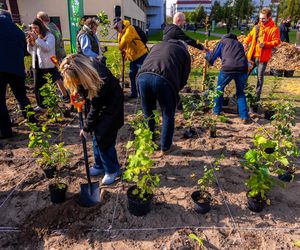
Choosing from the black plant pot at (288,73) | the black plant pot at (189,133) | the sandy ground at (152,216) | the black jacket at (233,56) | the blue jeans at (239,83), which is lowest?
the sandy ground at (152,216)

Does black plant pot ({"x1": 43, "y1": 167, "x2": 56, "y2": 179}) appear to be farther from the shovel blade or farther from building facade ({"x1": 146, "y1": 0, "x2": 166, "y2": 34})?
building facade ({"x1": 146, "y1": 0, "x2": 166, "y2": 34})

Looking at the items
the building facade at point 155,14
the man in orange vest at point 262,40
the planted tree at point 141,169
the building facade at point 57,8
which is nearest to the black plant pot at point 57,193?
the planted tree at point 141,169

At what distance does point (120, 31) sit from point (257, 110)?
338 centimetres

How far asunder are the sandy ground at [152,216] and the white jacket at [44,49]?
1973 millimetres

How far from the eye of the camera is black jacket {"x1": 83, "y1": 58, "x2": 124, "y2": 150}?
2.57 m

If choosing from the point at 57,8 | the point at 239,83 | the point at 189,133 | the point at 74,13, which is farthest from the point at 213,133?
the point at 57,8

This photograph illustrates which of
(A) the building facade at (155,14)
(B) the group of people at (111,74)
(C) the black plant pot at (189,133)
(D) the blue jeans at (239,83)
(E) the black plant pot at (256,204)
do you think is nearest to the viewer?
(B) the group of people at (111,74)

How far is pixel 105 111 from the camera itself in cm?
270

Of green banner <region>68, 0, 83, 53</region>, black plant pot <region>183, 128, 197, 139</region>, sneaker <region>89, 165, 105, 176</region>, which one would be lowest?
sneaker <region>89, 165, 105, 176</region>

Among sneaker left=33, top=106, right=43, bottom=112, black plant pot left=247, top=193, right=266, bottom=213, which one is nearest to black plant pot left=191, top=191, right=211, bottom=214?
black plant pot left=247, top=193, right=266, bottom=213

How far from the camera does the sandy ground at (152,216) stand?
7.79 feet

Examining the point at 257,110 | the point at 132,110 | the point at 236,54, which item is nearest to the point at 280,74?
the point at 257,110

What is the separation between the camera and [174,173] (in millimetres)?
3369

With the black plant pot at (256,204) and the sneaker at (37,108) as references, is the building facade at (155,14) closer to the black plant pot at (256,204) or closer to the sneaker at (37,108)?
the sneaker at (37,108)
